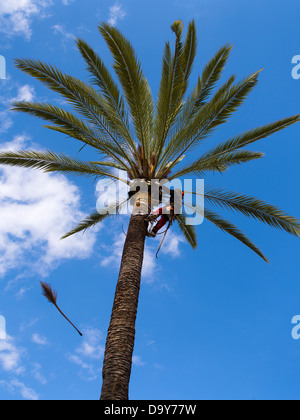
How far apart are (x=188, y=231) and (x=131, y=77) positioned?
476 centimetres

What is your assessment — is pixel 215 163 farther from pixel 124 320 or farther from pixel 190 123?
pixel 124 320

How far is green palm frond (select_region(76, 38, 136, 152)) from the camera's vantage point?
812 cm

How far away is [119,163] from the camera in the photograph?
930cm

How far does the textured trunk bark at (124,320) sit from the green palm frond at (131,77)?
2.22m

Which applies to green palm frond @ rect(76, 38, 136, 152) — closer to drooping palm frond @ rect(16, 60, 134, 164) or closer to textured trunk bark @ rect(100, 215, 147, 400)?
drooping palm frond @ rect(16, 60, 134, 164)

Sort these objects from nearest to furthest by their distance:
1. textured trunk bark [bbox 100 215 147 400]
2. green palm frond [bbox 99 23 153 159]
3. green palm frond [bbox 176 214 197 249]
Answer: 1. textured trunk bark [bbox 100 215 147 400]
2. green palm frond [bbox 99 23 153 159]
3. green palm frond [bbox 176 214 197 249]

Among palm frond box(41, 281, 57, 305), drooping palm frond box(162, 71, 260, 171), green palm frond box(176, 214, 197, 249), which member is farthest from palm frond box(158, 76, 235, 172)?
palm frond box(41, 281, 57, 305)

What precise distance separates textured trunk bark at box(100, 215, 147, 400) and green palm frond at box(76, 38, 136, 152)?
2.49 metres

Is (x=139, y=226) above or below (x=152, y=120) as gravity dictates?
below

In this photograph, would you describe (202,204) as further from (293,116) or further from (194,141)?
(293,116)

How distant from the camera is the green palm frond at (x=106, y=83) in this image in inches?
320

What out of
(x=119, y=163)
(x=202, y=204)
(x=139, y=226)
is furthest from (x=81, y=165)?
(x=202, y=204)

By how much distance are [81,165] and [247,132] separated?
393 centimetres

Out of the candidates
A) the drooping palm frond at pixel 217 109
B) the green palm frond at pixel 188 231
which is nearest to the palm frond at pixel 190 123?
the drooping palm frond at pixel 217 109
